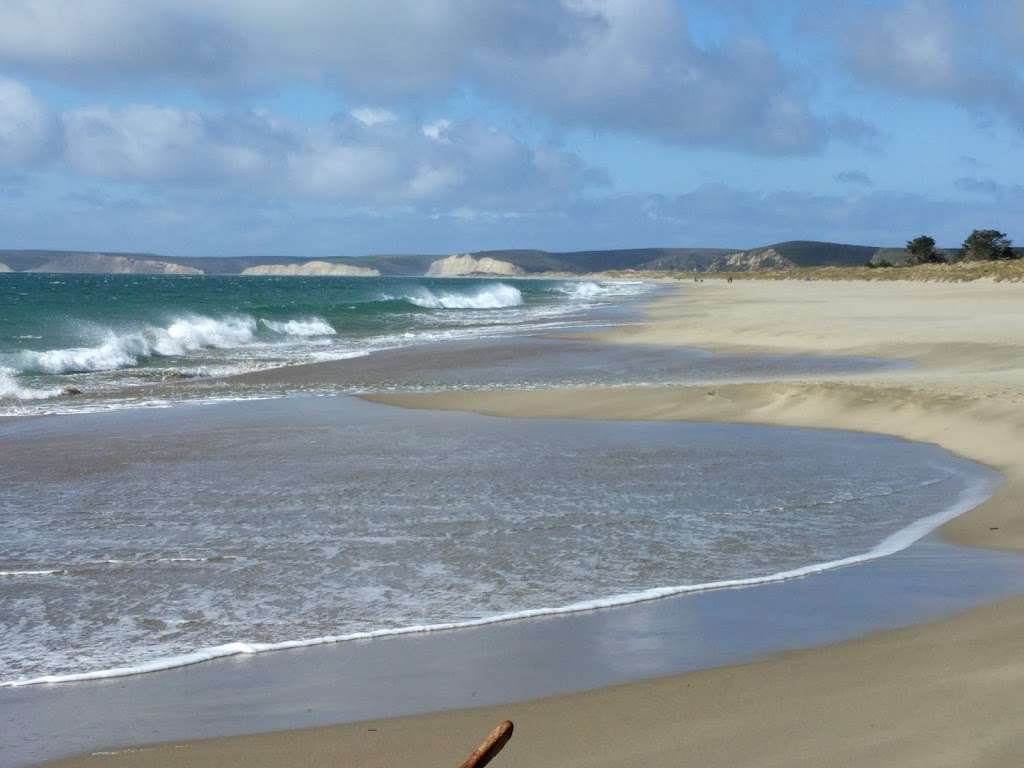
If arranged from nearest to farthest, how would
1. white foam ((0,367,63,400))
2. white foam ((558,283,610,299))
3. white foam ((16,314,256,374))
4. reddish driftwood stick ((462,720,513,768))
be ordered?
reddish driftwood stick ((462,720,513,768)) < white foam ((0,367,63,400)) < white foam ((16,314,256,374)) < white foam ((558,283,610,299))

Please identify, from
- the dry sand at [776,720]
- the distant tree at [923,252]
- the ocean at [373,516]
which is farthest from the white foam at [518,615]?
the distant tree at [923,252]

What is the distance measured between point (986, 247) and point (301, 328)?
64604mm

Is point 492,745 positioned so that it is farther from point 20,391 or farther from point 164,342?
point 164,342

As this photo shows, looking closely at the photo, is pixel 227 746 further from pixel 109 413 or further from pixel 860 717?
pixel 109 413

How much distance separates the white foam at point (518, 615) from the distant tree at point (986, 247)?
284ft

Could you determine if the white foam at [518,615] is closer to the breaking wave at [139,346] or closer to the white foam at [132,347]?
the breaking wave at [139,346]

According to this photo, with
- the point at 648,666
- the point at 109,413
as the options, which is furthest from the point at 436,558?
the point at 109,413

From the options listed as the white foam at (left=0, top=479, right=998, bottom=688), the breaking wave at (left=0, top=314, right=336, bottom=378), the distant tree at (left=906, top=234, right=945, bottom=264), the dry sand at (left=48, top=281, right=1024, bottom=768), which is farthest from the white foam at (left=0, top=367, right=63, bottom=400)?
the distant tree at (left=906, top=234, right=945, bottom=264)

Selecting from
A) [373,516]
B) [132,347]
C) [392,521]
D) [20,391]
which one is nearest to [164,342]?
[132,347]

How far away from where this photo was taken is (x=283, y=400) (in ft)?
59.6

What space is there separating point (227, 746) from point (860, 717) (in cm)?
245

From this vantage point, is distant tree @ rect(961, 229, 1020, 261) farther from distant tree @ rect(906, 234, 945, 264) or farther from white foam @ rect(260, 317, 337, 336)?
white foam @ rect(260, 317, 337, 336)

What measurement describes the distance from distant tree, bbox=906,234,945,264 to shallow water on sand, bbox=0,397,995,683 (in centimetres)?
8787

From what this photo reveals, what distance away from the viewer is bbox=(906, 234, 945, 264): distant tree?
95800 mm
